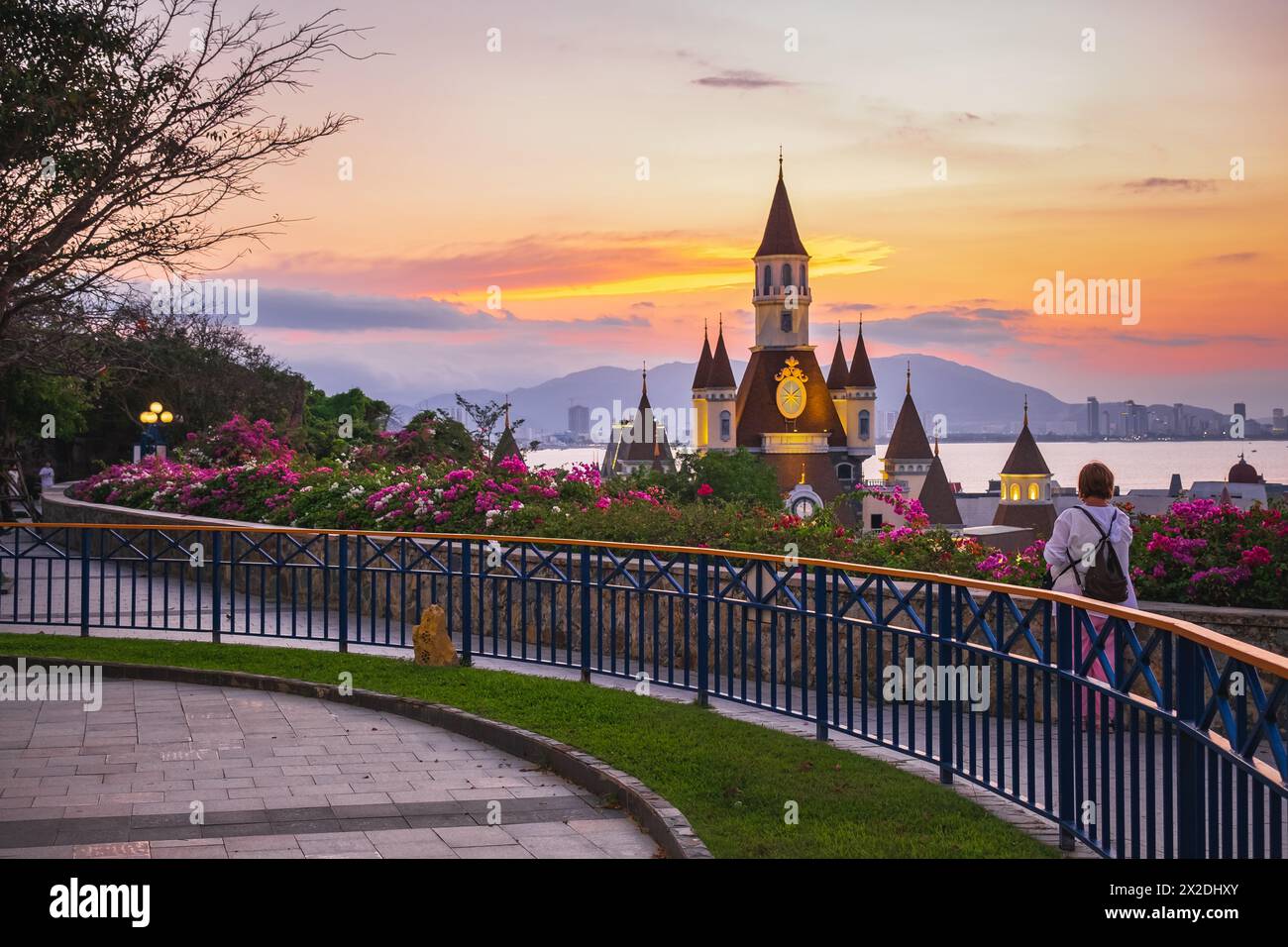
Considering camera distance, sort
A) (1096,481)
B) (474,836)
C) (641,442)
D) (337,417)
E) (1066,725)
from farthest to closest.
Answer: (641,442) → (337,417) → (1096,481) → (474,836) → (1066,725)

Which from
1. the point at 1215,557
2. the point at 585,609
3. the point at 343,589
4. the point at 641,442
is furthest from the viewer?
the point at 641,442

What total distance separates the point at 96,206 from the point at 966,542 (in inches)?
352

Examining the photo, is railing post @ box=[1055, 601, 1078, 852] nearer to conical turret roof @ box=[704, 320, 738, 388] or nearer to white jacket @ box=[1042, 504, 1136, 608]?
white jacket @ box=[1042, 504, 1136, 608]

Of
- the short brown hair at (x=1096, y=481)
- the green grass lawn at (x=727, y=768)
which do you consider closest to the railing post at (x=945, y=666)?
the green grass lawn at (x=727, y=768)

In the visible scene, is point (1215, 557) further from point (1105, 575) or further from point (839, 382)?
point (839, 382)

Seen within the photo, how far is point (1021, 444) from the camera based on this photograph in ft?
409

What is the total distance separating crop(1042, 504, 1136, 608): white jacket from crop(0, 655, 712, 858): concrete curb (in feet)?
10.4

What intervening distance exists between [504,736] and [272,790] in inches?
72.8

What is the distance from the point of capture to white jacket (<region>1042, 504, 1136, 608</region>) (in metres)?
8.80

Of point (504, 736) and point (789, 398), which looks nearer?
point (504, 736)

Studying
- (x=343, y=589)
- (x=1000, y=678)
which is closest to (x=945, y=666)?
(x=1000, y=678)

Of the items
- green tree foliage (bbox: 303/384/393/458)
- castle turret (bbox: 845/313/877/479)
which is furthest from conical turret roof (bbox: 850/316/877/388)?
green tree foliage (bbox: 303/384/393/458)

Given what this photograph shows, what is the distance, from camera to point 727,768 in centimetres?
832
